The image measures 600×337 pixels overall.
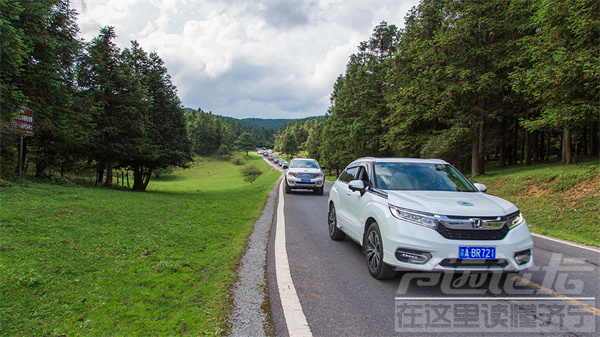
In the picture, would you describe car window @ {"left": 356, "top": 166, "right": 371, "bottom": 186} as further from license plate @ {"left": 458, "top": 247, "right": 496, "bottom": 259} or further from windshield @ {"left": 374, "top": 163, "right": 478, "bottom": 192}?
license plate @ {"left": 458, "top": 247, "right": 496, "bottom": 259}

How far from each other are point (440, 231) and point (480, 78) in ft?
63.0

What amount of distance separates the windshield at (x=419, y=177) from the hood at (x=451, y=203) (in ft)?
1.18

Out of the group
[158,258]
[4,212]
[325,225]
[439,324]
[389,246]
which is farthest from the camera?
[325,225]

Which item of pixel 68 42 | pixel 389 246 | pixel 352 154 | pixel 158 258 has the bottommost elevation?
pixel 158 258

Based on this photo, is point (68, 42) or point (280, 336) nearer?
point (280, 336)

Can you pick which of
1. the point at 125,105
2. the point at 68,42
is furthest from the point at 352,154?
the point at 68,42

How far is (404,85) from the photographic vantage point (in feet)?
89.9

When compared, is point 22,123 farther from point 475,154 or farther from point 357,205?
point 475,154

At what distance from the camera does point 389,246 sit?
423cm

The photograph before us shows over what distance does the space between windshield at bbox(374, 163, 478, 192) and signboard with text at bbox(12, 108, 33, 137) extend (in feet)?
50.9

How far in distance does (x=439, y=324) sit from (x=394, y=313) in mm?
464

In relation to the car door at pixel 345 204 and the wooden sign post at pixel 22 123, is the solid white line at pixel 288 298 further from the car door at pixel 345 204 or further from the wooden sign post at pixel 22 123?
the wooden sign post at pixel 22 123

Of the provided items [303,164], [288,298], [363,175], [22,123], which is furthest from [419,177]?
[22,123]

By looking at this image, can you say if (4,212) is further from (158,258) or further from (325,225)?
(325,225)
